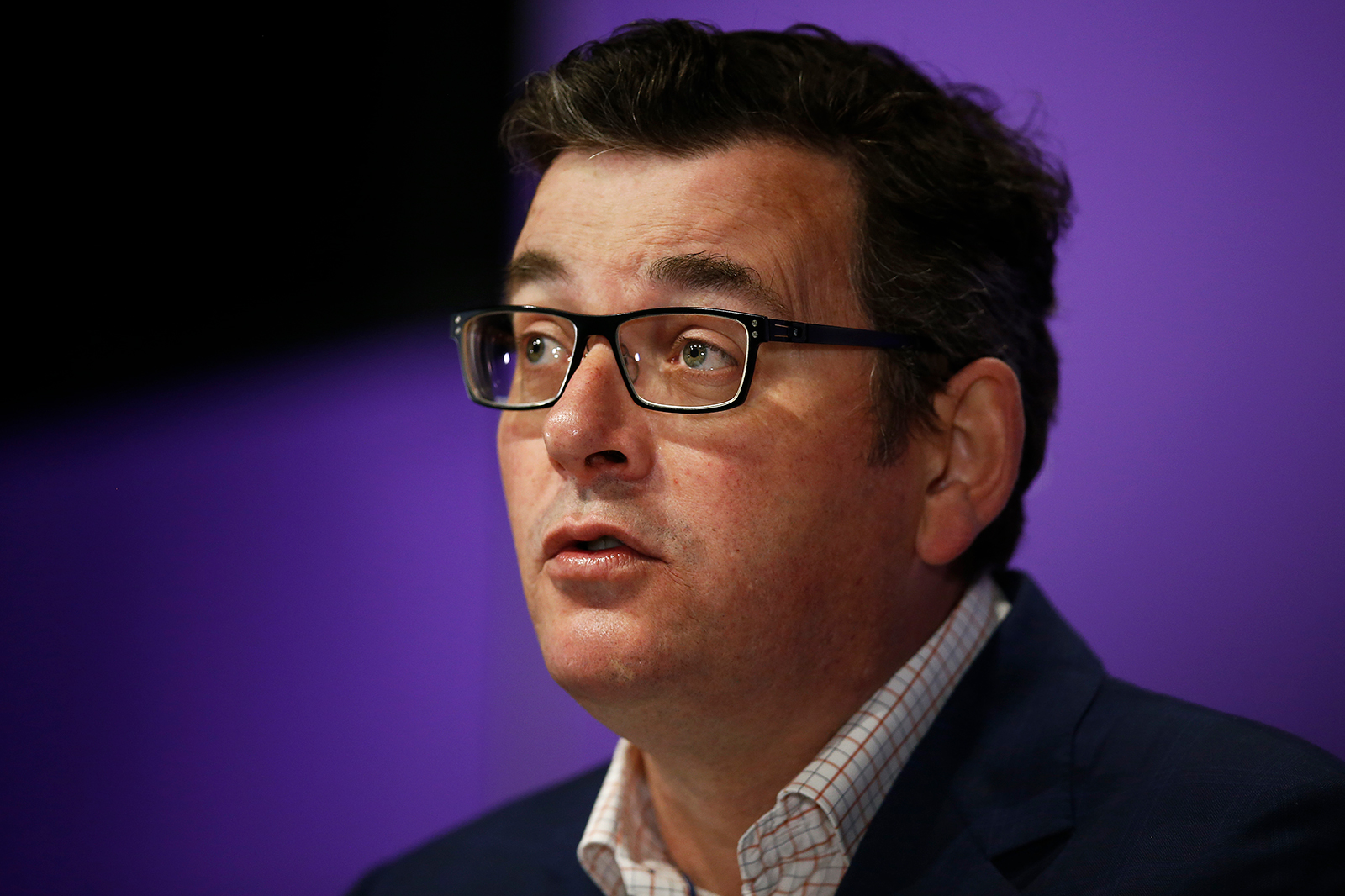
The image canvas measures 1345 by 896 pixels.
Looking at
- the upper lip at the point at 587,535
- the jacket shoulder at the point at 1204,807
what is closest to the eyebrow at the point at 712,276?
the upper lip at the point at 587,535

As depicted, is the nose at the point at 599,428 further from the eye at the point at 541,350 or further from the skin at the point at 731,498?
the eye at the point at 541,350

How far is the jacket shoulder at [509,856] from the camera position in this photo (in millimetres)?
1898

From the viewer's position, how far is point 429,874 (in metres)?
2.00

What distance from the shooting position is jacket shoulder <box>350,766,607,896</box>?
1.90 meters

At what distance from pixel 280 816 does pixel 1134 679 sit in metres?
1.74

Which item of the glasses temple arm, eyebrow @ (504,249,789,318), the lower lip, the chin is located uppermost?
eyebrow @ (504,249,789,318)

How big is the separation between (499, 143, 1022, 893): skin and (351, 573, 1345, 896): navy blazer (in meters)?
0.16

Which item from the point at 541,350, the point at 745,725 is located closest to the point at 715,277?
the point at 541,350

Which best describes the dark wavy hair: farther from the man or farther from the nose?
the nose

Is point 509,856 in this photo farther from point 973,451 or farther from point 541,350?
point 973,451

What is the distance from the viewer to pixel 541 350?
169cm

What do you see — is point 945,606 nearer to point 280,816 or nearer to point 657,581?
point 657,581

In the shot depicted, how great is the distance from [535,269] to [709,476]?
0.44 metres

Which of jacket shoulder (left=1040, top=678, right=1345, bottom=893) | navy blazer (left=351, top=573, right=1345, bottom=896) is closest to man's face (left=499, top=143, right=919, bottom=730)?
navy blazer (left=351, top=573, right=1345, bottom=896)
